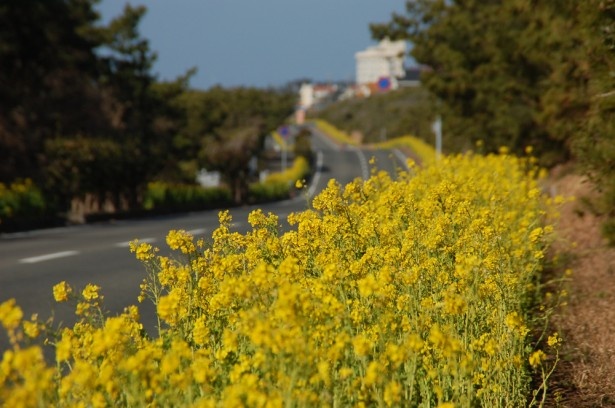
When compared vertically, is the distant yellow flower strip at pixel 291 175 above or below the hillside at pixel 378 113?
below

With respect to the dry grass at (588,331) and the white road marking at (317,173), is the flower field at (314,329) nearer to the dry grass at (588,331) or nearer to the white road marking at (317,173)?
the dry grass at (588,331)

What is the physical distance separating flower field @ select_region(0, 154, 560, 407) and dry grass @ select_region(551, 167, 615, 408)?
278mm

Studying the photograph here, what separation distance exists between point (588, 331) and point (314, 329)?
4041mm

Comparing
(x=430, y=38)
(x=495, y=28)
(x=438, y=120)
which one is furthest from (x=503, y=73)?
(x=438, y=120)

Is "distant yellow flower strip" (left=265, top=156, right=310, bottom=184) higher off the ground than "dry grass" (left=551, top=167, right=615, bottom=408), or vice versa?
"distant yellow flower strip" (left=265, top=156, right=310, bottom=184)

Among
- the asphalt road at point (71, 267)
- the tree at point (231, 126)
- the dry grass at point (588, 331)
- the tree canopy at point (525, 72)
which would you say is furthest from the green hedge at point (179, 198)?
the dry grass at point (588, 331)

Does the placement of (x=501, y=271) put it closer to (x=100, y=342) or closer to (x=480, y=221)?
(x=480, y=221)

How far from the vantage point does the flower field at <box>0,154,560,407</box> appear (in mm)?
3291

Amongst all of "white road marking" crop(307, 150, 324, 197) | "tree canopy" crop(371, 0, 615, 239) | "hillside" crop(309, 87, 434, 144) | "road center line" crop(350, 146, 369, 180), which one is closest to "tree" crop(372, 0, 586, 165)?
"tree canopy" crop(371, 0, 615, 239)

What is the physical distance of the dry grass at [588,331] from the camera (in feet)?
18.6

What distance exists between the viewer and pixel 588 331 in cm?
745

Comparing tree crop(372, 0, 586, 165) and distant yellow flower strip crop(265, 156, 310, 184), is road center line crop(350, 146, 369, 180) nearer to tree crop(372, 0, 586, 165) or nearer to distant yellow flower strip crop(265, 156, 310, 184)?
distant yellow flower strip crop(265, 156, 310, 184)

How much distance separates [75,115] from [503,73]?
19781 millimetres

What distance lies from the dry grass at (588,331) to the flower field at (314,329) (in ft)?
0.91
